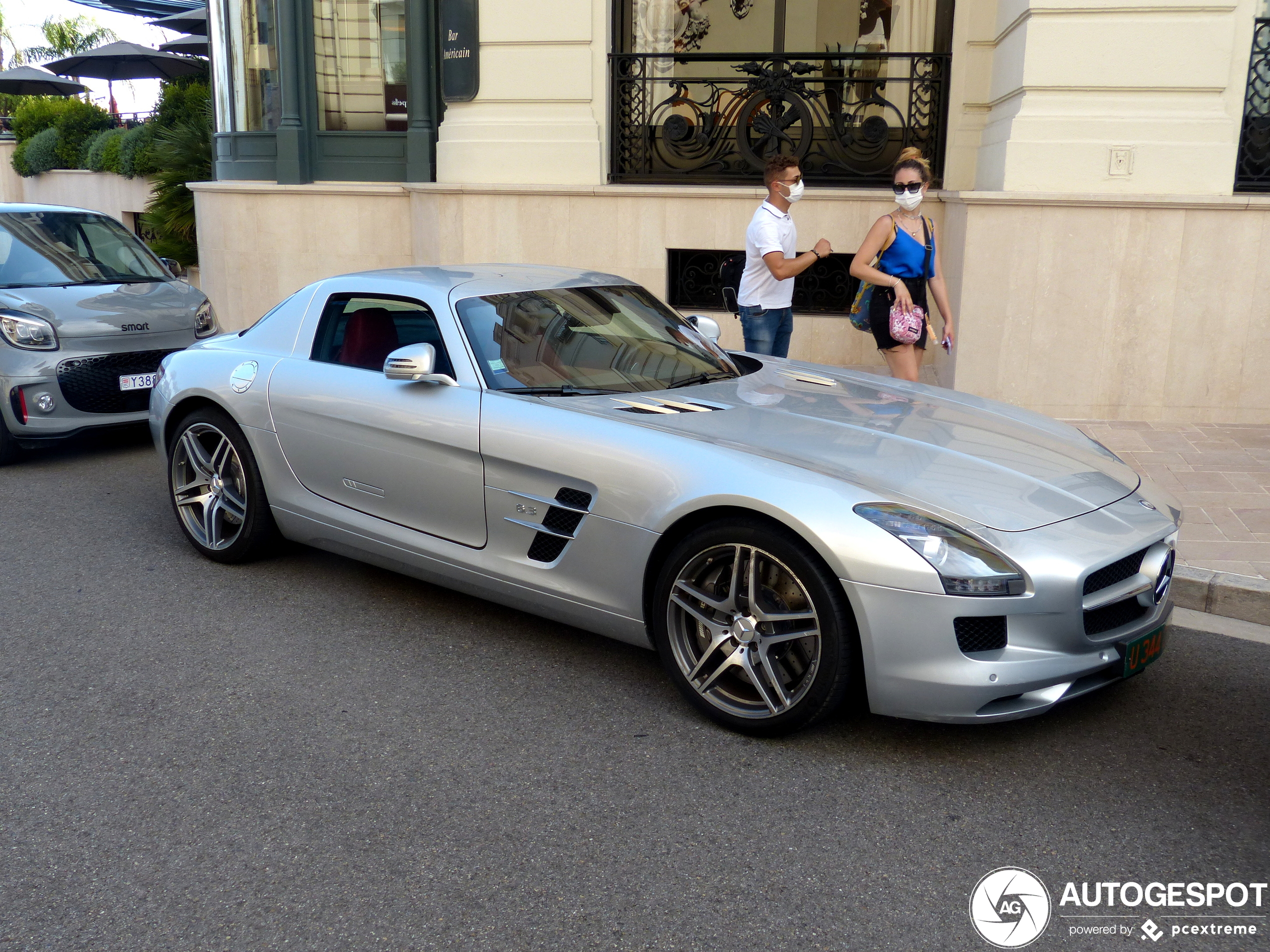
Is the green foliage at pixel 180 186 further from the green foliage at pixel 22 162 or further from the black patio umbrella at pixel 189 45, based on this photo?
the green foliage at pixel 22 162

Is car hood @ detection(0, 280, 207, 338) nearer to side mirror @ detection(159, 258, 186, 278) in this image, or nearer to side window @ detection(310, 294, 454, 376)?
side mirror @ detection(159, 258, 186, 278)

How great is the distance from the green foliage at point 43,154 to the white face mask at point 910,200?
21.1m

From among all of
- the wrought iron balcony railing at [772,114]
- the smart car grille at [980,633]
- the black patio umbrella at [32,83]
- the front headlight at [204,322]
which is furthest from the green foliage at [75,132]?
the smart car grille at [980,633]

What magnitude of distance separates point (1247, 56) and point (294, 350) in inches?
276

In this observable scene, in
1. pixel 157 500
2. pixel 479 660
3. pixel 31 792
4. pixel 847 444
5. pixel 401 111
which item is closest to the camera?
pixel 31 792

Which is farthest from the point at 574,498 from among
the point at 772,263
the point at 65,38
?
the point at 65,38

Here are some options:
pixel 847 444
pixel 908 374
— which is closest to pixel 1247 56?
pixel 908 374

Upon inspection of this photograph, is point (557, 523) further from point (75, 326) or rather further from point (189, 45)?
point (189, 45)

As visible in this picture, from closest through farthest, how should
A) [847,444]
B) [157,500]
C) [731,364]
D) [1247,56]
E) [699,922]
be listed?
[699,922] → [847,444] → [731,364] → [157,500] → [1247,56]

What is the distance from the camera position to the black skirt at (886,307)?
23.0 feet

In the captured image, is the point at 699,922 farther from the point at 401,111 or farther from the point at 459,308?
the point at 401,111

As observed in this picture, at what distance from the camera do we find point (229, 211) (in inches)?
532

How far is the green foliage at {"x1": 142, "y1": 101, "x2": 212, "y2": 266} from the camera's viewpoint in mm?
15500

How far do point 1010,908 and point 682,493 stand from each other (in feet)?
5.16
